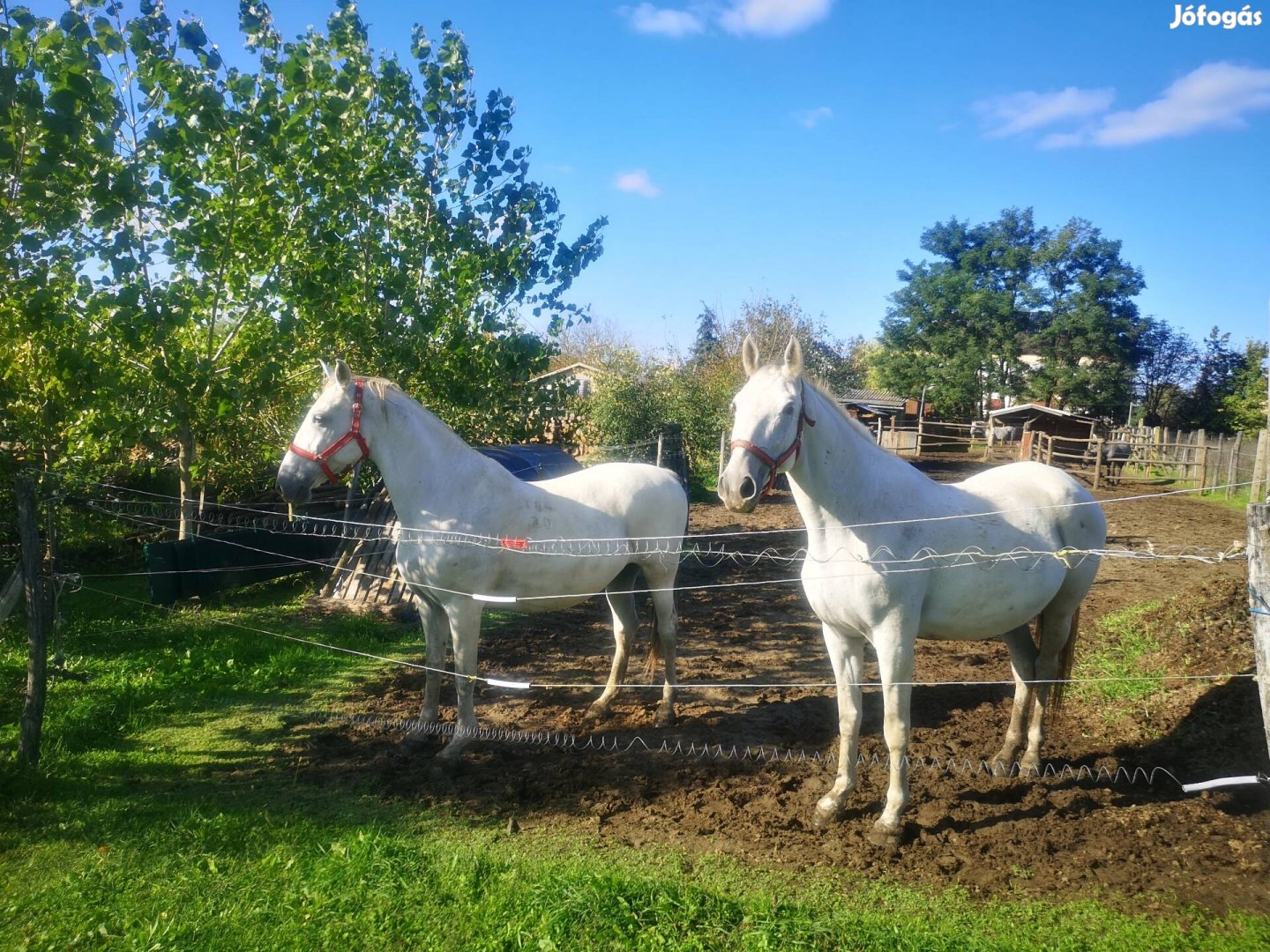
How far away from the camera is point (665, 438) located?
60.6 ft

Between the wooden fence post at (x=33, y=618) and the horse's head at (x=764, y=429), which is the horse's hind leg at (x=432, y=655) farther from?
the horse's head at (x=764, y=429)

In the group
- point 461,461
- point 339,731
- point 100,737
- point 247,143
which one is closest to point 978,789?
point 461,461

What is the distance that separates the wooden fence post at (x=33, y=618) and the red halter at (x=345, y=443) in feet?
4.86

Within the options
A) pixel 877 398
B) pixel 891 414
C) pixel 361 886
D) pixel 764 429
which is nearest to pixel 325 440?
pixel 361 886

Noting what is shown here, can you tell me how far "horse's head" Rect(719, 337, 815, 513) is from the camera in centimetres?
307

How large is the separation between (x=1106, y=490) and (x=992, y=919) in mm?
22481

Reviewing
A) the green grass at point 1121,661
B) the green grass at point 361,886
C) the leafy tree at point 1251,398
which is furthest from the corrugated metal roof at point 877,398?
the green grass at point 361,886

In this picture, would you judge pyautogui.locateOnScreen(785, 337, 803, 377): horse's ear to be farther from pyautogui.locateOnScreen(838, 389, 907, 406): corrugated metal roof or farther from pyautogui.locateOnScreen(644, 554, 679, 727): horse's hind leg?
pyautogui.locateOnScreen(838, 389, 907, 406): corrugated metal roof

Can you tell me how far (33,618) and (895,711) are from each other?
15.9 ft

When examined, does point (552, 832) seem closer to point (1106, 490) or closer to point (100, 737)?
point (100, 737)

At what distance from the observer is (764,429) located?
125 inches

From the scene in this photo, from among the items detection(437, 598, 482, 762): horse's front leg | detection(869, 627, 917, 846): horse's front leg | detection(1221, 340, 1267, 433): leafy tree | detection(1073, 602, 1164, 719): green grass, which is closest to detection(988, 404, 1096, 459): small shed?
detection(1221, 340, 1267, 433): leafy tree

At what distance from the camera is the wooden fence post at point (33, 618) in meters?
4.21

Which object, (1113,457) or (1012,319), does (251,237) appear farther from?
(1012,319)
